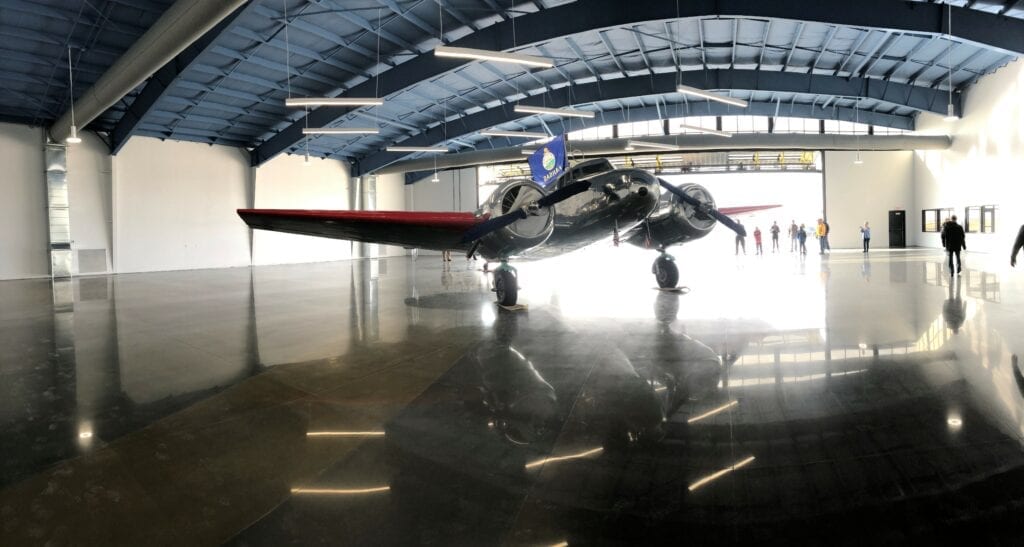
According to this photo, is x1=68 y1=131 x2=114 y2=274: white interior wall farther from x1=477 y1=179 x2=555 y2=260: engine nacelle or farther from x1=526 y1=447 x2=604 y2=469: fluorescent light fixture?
x1=526 y1=447 x2=604 y2=469: fluorescent light fixture

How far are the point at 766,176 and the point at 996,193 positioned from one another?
12474 mm

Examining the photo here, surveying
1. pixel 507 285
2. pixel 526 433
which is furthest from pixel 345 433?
pixel 507 285

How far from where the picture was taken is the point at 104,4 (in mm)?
14312

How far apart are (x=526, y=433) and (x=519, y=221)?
251 inches

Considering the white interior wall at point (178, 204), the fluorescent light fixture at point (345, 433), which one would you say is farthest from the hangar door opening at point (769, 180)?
the fluorescent light fixture at point (345, 433)

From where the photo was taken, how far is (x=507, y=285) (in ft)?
33.9

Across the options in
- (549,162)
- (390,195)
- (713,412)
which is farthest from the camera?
(390,195)

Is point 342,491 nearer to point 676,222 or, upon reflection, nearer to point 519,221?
point 519,221

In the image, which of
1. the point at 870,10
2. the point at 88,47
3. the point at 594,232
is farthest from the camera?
the point at 88,47

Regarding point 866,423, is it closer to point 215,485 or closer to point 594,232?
point 215,485

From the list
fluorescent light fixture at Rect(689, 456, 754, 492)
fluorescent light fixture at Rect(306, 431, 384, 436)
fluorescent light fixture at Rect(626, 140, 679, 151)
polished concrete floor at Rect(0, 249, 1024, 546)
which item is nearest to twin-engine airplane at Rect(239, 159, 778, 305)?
polished concrete floor at Rect(0, 249, 1024, 546)

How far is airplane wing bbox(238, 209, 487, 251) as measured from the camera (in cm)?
960

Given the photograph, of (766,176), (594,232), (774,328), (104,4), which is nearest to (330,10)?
(104,4)

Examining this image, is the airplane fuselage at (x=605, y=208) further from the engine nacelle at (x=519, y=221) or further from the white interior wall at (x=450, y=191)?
the white interior wall at (x=450, y=191)
